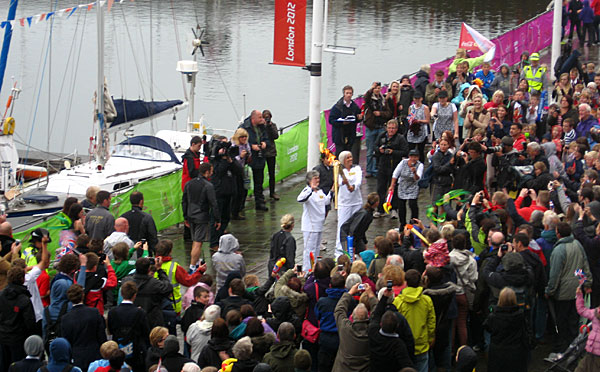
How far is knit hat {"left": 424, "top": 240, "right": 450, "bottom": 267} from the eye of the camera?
910 cm

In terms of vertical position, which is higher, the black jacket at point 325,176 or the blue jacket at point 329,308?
the black jacket at point 325,176

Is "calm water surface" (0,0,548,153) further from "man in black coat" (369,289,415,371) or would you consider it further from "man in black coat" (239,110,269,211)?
"man in black coat" (369,289,415,371)

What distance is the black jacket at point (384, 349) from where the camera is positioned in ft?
25.8

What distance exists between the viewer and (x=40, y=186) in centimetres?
1958

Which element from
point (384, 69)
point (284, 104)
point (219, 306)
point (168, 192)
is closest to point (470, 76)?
point (168, 192)

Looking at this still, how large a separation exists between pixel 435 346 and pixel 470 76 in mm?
9979

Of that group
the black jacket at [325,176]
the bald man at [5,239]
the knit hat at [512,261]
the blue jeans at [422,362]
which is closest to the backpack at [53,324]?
the bald man at [5,239]

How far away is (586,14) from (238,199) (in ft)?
51.1

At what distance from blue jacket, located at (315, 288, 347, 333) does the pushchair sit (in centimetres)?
254

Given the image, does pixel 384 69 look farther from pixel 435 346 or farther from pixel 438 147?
pixel 435 346

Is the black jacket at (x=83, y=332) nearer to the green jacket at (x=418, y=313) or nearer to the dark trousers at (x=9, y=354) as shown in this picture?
the dark trousers at (x=9, y=354)

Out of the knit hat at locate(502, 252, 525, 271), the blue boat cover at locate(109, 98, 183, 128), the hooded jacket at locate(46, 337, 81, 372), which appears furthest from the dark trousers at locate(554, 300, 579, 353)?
the blue boat cover at locate(109, 98, 183, 128)

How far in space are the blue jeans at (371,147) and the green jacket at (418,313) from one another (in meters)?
7.43

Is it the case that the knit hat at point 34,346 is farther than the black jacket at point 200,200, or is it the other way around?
the black jacket at point 200,200
